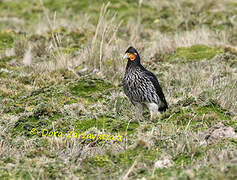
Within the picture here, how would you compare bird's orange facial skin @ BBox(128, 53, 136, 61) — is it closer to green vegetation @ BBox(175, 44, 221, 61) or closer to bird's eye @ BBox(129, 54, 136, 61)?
bird's eye @ BBox(129, 54, 136, 61)

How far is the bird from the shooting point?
22.5ft

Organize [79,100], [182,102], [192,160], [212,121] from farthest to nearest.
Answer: [79,100], [182,102], [212,121], [192,160]

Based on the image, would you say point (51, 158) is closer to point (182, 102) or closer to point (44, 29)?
point (182, 102)

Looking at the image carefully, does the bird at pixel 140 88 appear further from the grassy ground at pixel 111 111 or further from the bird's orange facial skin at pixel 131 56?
the grassy ground at pixel 111 111

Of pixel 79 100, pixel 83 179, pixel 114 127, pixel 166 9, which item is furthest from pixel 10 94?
pixel 166 9

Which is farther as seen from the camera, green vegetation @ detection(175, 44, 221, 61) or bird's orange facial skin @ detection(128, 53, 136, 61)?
green vegetation @ detection(175, 44, 221, 61)

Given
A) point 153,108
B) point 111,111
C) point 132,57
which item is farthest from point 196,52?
point 111,111

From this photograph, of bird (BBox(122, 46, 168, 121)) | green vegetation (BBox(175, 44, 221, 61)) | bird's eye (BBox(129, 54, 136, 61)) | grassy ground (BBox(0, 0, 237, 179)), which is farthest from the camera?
green vegetation (BBox(175, 44, 221, 61))

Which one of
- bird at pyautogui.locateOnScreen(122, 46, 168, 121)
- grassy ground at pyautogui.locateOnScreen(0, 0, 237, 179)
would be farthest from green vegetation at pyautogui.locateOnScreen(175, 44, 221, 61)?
bird at pyautogui.locateOnScreen(122, 46, 168, 121)

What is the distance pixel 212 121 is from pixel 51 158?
2.42 metres

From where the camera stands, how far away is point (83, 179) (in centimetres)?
426

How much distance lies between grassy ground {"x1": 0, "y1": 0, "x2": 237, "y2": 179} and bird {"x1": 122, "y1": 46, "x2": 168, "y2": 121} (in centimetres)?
25

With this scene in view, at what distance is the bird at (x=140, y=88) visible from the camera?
6844 millimetres

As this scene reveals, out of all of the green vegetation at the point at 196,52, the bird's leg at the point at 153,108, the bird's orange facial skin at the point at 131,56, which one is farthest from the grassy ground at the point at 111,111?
the bird's orange facial skin at the point at 131,56
